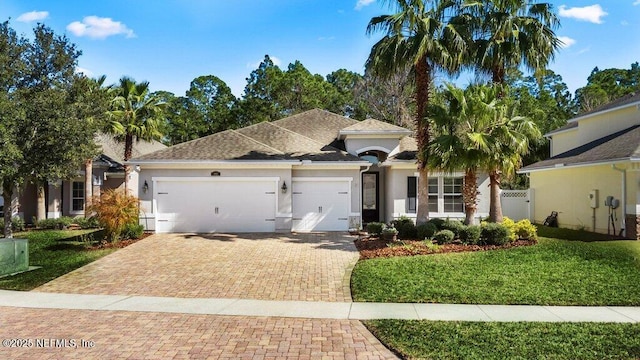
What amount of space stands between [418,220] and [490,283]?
6349 millimetres

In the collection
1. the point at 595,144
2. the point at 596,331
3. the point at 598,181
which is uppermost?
the point at 595,144

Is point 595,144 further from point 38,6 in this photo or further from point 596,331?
point 38,6

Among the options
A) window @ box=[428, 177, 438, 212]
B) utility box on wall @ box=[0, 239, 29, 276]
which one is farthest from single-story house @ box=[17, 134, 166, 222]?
window @ box=[428, 177, 438, 212]

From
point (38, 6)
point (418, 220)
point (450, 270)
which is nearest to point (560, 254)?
point (450, 270)

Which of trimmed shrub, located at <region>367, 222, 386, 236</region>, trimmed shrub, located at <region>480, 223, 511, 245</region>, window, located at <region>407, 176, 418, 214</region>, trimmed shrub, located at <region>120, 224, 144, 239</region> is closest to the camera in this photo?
trimmed shrub, located at <region>480, 223, 511, 245</region>

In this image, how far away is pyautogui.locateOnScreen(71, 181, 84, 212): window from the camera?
2306 cm

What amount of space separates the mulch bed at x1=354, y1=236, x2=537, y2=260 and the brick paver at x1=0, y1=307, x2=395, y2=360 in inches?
215

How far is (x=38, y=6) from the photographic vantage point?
14.4m

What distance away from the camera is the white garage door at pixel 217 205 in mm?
17688

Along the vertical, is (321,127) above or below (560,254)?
above

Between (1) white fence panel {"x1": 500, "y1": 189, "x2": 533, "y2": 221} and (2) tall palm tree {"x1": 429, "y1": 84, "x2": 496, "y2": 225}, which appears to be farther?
(1) white fence panel {"x1": 500, "y1": 189, "x2": 533, "y2": 221}

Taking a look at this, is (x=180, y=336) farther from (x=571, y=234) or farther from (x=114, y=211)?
(x=571, y=234)

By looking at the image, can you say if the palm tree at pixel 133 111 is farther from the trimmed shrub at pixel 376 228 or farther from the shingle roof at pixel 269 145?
the trimmed shrub at pixel 376 228

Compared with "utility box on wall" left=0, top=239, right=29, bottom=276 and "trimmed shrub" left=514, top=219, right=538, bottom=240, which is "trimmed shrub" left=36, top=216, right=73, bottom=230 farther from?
"trimmed shrub" left=514, top=219, right=538, bottom=240
